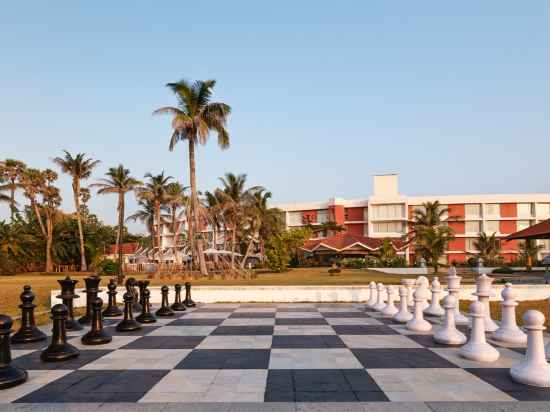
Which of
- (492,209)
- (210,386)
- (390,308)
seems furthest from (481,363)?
(492,209)

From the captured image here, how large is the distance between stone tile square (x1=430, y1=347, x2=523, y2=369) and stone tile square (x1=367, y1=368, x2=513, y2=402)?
373 mm

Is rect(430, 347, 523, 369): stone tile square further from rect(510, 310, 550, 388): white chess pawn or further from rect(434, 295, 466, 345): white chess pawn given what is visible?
rect(510, 310, 550, 388): white chess pawn

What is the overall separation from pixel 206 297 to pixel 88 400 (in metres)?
9.15

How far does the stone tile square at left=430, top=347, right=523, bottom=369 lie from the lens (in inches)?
199

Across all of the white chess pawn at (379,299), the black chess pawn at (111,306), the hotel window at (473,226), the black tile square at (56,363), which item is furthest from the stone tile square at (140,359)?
the hotel window at (473,226)

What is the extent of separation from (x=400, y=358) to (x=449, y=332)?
130 cm

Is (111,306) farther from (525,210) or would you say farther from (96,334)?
(525,210)

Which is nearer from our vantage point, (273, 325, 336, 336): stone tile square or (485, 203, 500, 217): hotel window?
(273, 325, 336, 336): stone tile square

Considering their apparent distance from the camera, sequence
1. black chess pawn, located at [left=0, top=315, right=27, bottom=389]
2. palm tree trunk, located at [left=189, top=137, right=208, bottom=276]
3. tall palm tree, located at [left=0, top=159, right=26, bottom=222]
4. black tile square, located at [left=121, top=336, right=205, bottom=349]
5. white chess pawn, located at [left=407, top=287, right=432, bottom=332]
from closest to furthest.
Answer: black chess pawn, located at [left=0, top=315, right=27, bottom=389]
black tile square, located at [left=121, top=336, right=205, bottom=349]
white chess pawn, located at [left=407, top=287, right=432, bottom=332]
palm tree trunk, located at [left=189, top=137, right=208, bottom=276]
tall palm tree, located at [left=0, top=159, right=26, bottom=222]

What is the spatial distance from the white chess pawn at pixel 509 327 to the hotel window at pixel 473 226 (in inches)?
2267

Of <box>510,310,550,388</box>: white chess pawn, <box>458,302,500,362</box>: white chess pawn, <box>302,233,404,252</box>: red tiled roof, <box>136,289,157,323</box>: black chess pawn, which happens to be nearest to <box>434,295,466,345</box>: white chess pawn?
<box>458,302,500,362</box>: white chess pawn

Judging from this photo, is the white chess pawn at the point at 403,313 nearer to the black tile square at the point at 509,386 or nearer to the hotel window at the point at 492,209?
the black tile square at the point at 509,386

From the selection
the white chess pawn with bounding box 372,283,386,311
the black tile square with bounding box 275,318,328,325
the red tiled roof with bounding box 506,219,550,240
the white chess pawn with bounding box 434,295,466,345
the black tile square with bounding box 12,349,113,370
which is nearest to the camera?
the black tile square with bounding box 12,349,113,370

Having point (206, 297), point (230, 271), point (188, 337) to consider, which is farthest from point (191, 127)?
point (188, 337)
